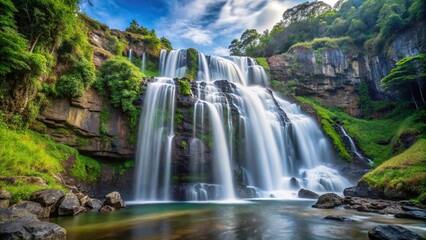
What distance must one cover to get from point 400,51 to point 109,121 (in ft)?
97.7

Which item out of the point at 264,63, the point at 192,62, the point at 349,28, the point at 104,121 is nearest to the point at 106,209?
the point at 104,121

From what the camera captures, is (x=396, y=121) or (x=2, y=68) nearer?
(x=2, y=68)

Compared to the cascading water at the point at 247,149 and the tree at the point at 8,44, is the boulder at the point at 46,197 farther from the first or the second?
the cascading water at the point at 247,149

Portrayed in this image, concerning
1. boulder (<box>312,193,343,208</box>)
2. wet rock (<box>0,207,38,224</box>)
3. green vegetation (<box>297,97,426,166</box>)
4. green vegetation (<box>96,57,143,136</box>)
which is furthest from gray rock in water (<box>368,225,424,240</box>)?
green vegetation (<box>297,97,426,166</box>)

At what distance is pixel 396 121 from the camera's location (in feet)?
Answer: 87.7

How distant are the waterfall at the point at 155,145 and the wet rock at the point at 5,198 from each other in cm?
836

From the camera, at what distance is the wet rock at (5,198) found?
7.52 meters

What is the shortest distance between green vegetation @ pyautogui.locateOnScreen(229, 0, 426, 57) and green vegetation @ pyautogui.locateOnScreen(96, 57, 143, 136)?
2779cm

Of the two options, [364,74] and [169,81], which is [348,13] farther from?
[169,81]

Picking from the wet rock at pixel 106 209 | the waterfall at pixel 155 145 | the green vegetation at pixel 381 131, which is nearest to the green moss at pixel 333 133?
the green vegetation at pixel 381 131

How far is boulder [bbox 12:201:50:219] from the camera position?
7.93 m

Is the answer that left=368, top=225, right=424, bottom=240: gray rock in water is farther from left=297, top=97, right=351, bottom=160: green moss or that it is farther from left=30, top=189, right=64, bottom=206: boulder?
left=297, top=97, right=351, bottom=160: green moss

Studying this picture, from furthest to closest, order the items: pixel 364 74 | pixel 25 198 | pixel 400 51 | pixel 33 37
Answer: pixel 364 74, pixel 400 51, pixel 33 37, pixel 25 198

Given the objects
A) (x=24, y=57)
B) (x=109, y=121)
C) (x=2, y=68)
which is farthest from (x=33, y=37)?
(x=109, y=121)
